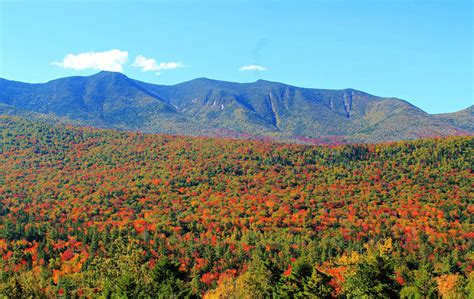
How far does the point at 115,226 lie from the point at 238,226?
33824 millimetres

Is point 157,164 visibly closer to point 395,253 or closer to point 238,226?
point 238,226

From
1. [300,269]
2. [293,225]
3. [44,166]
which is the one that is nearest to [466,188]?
[293,225]

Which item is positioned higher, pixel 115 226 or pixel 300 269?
pixel 300 269

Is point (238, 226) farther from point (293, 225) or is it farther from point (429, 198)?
point (429, 198)

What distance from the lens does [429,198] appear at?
138 meters

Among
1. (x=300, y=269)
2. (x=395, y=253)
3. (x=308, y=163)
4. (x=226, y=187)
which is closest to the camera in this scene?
(x=300, y=269)

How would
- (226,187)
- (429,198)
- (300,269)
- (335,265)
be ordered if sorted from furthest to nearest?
1. (226,187)
2. (429,198)
3. (335,265)
4. (300,269)

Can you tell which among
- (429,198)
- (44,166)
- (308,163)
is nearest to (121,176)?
(44,166)

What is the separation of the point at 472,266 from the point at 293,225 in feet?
149

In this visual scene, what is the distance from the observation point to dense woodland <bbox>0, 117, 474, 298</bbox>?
70.7m

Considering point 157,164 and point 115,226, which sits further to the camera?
point 157,164

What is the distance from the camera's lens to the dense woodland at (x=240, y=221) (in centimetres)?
7069

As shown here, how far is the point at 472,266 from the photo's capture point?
101 m

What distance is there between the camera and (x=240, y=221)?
419 ft
